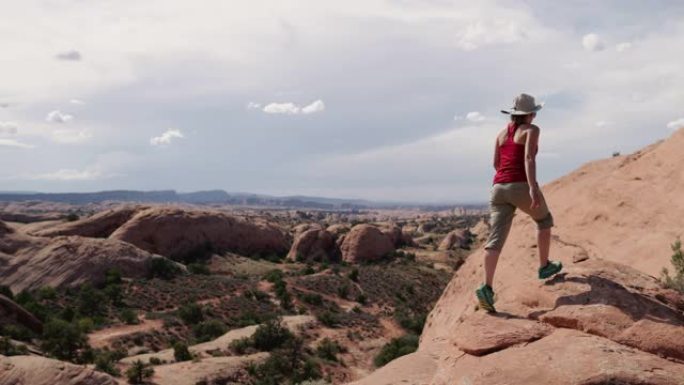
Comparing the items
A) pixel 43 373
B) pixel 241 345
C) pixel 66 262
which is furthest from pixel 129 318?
pixel 43 373

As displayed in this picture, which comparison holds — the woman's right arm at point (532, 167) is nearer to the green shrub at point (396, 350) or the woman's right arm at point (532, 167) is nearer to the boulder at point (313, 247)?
the green shrub at point (396, 350)

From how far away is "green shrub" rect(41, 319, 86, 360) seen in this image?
27.5 metres

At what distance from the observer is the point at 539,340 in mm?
6539

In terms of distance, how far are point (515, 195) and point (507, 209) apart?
0.86 feet

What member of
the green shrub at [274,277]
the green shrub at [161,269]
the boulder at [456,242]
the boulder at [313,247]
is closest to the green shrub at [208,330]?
the green shrub at [274,277]

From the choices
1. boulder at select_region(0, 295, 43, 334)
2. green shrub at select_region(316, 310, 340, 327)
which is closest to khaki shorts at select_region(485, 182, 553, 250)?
boulder at select_region(0, 295, 43, 334)

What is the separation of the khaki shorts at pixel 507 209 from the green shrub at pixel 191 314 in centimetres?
3166

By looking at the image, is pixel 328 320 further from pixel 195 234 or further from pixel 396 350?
pixel 195 234

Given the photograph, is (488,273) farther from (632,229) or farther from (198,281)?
(198,281)

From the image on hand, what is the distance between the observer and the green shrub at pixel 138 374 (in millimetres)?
23634

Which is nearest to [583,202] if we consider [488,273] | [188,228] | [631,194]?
[631,194]

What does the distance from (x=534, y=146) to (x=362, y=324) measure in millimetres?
32046

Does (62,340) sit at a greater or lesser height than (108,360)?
greater

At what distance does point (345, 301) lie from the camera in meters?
45.8
